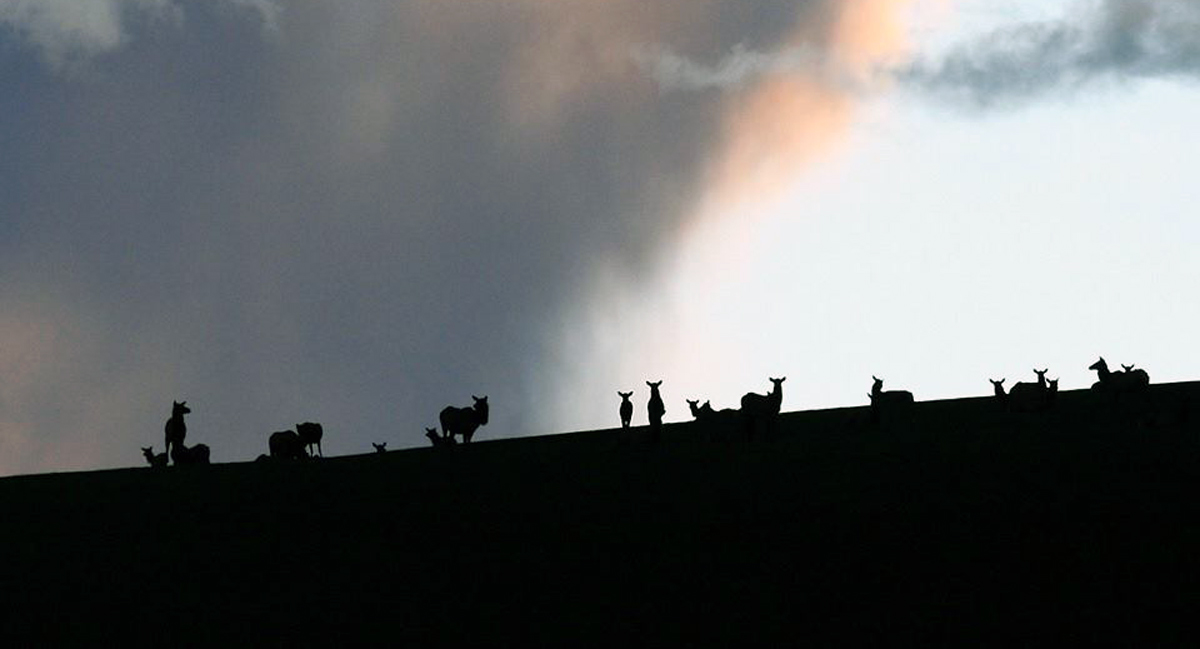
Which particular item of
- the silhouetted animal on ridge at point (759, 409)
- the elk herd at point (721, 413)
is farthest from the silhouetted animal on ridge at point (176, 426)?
the silhouetted animal on ridge at point (759, 409)

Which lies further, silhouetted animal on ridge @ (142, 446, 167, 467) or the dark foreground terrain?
silhouetted animal on ridge @ (142, 446, 167, 467)

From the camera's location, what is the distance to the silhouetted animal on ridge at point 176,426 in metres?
40.7

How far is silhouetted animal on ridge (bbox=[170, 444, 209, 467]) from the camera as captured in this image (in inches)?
1576

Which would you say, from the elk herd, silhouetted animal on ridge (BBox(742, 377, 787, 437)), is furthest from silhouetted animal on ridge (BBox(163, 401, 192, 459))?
silhouetted animal on ridge (BBox(742, 377, 787, 437))

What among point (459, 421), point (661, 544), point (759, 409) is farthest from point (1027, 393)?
point (661, 544)

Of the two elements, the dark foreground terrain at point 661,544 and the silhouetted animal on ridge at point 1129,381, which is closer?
the dark foreground terrain at point 661,544

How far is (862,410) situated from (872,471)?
34.8ft

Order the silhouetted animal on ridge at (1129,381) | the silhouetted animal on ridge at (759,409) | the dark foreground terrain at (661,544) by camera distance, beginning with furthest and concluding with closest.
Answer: the silhouetted animal on ridge at (1129,381)
the silhouetted animal on ridge at (759,409)
the dark foreground terrain at (661,544)

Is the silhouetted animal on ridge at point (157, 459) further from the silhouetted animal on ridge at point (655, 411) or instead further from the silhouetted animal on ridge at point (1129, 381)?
the silhouetted animal on ridge at point (1129, 381)

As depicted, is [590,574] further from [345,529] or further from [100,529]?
[100,529]

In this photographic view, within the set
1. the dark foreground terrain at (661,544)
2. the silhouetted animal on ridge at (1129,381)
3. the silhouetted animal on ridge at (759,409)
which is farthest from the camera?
the silhouetted animal on ridge at (1129,381)

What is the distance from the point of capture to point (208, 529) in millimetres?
27656

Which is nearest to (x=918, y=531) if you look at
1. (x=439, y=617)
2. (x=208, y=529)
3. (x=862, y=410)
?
(x=439, y=617)

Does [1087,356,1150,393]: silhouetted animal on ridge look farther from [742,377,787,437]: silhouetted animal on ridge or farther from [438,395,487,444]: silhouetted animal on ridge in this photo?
[438,395,487,444]: silhouetted animal on ridge
